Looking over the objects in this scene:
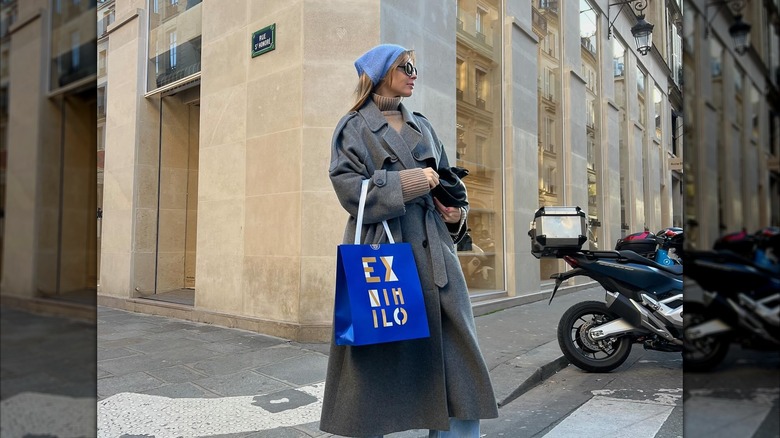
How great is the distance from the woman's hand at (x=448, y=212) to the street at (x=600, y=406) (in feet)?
4.87

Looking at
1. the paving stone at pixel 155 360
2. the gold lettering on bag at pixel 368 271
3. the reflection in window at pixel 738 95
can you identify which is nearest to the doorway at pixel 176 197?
the paving stone at pixel 155 360

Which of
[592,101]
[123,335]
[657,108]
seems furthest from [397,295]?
[657,108]

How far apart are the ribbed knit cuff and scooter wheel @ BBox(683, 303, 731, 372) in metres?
1.17

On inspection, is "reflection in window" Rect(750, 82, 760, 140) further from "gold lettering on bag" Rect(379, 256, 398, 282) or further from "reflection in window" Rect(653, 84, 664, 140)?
"reflection in window" Rect(653, 84, 664, 140)

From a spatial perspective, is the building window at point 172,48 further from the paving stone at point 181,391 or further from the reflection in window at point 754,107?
the reflection in window at point 754,107

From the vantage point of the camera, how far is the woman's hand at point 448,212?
211 cm

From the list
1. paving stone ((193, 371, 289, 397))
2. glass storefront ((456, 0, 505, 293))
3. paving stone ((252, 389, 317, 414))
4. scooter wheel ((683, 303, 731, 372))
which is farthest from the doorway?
scooter wheel ((683, 303, 731, 372))

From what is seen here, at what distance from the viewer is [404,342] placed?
6.32 ft

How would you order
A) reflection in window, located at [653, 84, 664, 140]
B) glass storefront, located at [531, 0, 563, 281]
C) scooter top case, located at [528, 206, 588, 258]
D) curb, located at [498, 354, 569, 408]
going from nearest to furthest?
curb, located at [498, 354, 569, 408], scooter top case, located at [528, 206, 588, 258], glass storefront, located at [531, 0, 563, 281], reflection in window, located at [653, 84, 664, 140]

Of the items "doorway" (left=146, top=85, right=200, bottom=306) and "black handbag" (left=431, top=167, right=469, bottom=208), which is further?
"doorway" (left=146, top=85, right=200, bottom=306)

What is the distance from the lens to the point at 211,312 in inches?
257

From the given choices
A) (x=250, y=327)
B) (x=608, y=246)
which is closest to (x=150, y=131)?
(x=250, y=327)

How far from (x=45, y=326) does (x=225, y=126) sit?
19.6 feet

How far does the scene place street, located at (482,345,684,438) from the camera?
306cm
